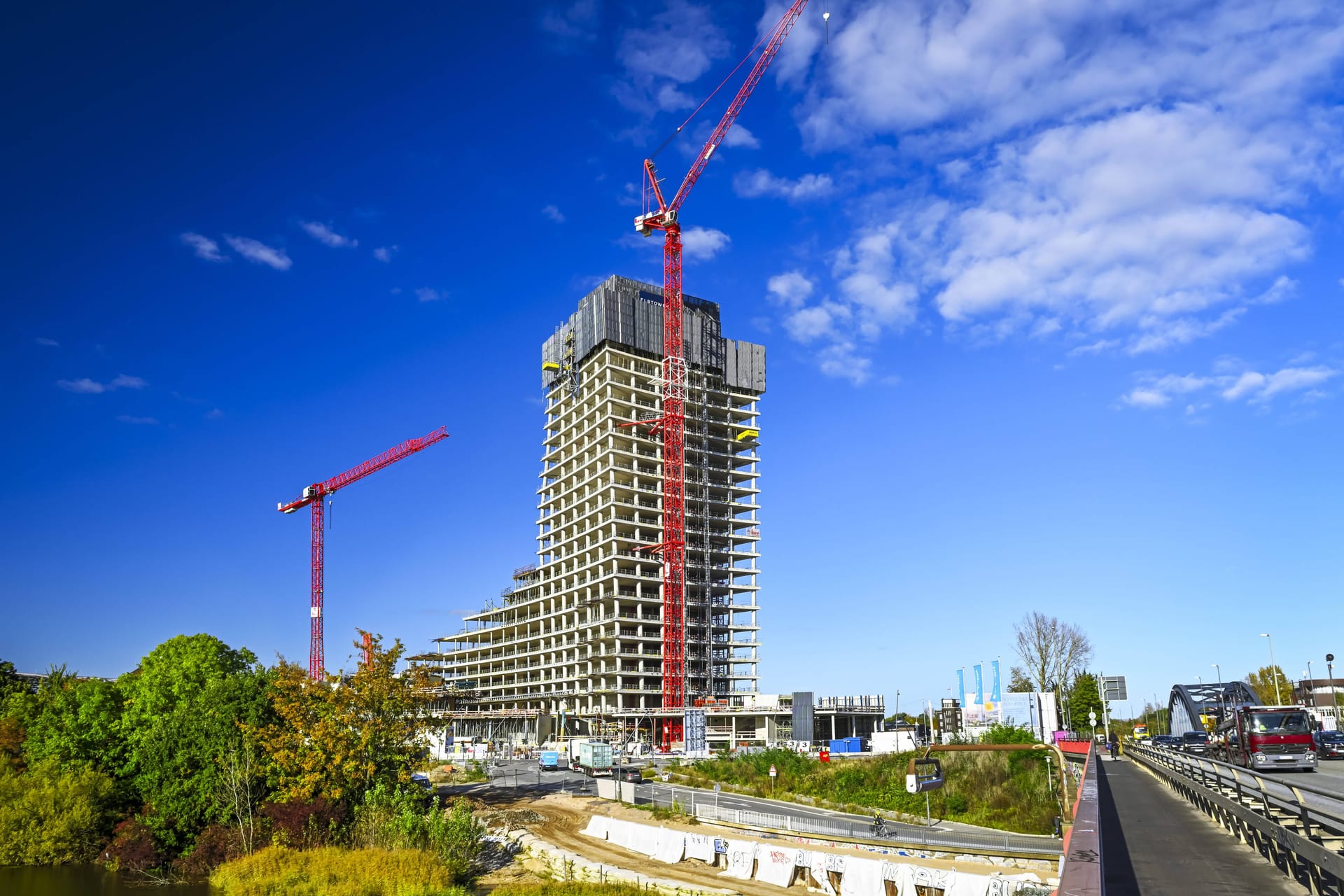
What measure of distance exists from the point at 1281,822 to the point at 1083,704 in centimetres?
11485

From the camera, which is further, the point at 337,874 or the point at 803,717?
the point at 803,717

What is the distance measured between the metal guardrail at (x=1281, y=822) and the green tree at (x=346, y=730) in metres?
41.2

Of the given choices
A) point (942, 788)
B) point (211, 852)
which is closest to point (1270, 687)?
point (942, 788)

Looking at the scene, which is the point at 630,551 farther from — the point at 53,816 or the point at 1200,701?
the point at 53,816

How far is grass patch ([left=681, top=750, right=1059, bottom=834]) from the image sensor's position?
4366 cm

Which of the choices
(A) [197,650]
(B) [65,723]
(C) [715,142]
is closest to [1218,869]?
(B) [65,723]

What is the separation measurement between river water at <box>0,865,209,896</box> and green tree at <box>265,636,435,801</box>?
21.7 feet

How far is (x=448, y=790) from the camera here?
6631cm

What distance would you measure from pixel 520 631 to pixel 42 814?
406 feet

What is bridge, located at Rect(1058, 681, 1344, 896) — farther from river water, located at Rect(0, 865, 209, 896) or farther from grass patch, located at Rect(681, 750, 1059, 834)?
river water, located at Rect(0, 865, 209, 896)

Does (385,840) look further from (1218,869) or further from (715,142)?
(715,142)

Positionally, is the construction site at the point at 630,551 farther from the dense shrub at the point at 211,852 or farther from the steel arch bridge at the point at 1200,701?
the dense shrub at the point at 211,852

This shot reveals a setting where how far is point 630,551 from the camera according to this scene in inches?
5866

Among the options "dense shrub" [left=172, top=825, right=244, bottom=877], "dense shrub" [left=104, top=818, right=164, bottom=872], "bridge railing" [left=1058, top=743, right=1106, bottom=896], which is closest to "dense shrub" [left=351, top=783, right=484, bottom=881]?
"dense shrub" [left=172, top=825, right=244, bottom=877]
